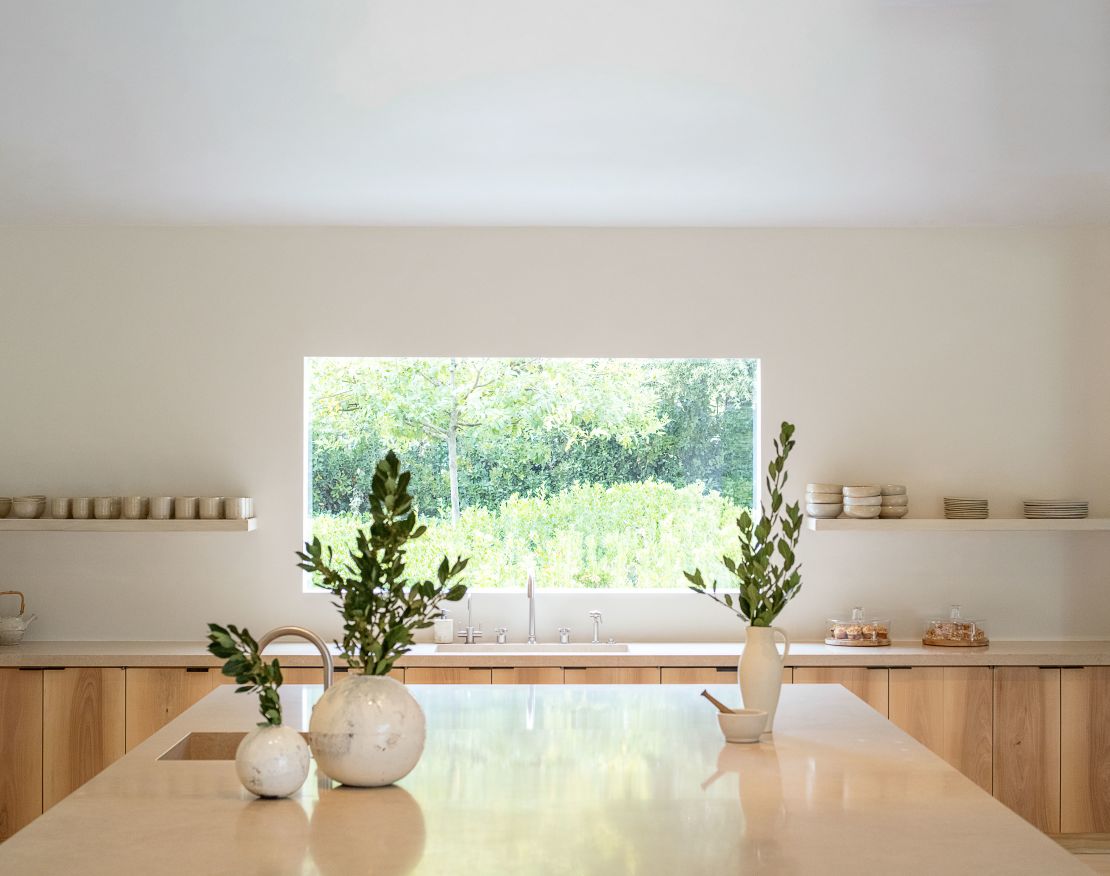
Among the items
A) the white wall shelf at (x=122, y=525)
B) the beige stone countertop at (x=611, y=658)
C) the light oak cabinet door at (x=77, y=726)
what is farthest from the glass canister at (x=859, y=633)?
the light oak cabinet door at (x=77, y=726)

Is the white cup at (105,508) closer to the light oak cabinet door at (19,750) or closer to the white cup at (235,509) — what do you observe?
the white cup at (235,509)

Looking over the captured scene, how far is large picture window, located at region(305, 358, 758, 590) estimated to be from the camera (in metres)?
5.48

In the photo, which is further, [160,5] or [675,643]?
[675,643]

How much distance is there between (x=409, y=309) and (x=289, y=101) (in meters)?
1.92

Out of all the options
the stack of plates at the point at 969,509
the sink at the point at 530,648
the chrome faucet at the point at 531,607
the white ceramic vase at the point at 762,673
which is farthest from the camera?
the chrome faucet at the point at 531,607

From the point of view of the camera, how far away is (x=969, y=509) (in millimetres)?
5113

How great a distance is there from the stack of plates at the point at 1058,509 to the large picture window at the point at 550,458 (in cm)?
129

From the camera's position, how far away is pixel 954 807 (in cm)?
212

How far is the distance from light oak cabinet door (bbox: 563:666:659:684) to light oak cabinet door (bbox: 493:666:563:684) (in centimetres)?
5

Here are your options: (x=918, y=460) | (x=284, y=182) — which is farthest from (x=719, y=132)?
(x=918, y=460)

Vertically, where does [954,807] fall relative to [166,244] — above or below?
below

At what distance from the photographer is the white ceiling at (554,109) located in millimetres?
2873

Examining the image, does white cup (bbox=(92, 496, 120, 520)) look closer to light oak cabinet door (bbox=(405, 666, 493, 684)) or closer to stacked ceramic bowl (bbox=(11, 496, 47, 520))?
stacked ceramic bowl (bbox=(11, 496, 47, 520))

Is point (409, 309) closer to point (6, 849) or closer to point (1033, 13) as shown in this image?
point (1033, 13)
